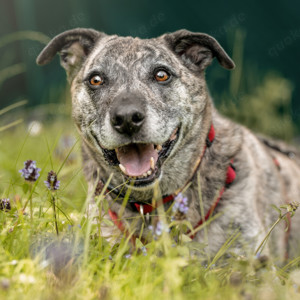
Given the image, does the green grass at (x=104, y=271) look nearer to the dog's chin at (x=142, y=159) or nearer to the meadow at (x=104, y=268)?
the meadow at (x=104, y=268)

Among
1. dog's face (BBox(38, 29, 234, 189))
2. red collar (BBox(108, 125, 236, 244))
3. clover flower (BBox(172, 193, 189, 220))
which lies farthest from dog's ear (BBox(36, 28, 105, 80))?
clover flower (BBox(172, 193, 189, 220))

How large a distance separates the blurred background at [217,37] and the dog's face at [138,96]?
2.94m

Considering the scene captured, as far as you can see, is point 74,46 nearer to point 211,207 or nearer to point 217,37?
point 211,207

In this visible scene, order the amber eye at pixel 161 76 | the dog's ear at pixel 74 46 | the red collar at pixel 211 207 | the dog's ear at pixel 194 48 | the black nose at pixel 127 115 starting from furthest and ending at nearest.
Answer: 1. the dog's ear at pixel 74 46
2. the dog's ear at pixel 194 48
3. the amber eye at pixel 161 76
4. the red collar at pixel 211 207
5. the black nose at pixel 127 115

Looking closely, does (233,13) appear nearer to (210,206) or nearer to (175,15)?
(175,15)

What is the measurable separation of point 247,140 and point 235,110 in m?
2.54

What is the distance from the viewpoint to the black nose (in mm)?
2707

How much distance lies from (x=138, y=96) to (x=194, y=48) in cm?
81

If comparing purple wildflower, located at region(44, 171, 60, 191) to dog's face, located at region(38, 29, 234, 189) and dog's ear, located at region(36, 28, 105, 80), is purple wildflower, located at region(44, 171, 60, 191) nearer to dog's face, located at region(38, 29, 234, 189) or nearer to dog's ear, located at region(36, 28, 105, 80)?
dog's face, located at region(38, 29, 234, 189)

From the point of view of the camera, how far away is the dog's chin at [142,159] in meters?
2.80

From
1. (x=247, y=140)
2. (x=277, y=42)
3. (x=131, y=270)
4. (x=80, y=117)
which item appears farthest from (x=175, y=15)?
(x=131, y=270)

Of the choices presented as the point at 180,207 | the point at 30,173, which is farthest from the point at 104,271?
the point at 30,173

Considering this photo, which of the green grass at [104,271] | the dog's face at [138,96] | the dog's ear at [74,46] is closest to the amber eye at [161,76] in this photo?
the dog's face at [138,96]

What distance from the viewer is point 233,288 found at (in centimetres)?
200
